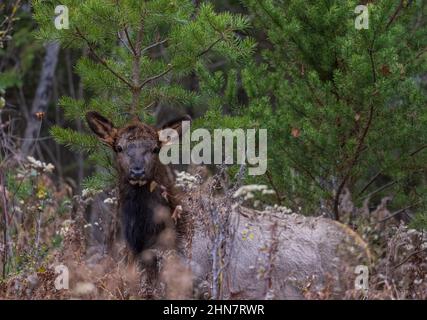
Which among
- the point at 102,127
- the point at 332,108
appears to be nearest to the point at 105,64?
the point at 102,127

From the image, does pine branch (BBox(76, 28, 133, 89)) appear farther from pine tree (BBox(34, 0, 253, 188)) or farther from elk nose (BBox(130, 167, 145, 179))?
elk nose (BBox(130, 167, 145, 179))

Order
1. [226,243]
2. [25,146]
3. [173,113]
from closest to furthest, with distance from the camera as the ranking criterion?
[226,243] → [25,146] → [173,113]

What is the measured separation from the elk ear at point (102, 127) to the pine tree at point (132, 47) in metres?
0.67

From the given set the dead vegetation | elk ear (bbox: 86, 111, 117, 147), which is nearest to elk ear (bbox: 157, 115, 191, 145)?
elk ear (bbox: 86, 111, 117, 147)

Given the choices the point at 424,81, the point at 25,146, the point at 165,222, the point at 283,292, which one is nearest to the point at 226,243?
the point at 283,292

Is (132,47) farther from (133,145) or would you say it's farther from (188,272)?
(188,272)

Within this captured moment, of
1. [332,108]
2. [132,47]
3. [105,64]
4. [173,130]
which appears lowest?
[173,130]

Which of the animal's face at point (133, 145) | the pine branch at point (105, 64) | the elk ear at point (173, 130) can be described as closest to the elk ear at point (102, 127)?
the animal's face at point (133, 145)

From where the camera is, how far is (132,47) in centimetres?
966

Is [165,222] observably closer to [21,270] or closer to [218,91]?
[21,270]

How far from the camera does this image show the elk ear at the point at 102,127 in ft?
29.6

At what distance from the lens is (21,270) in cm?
891

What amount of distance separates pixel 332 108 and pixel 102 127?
2.55 m
